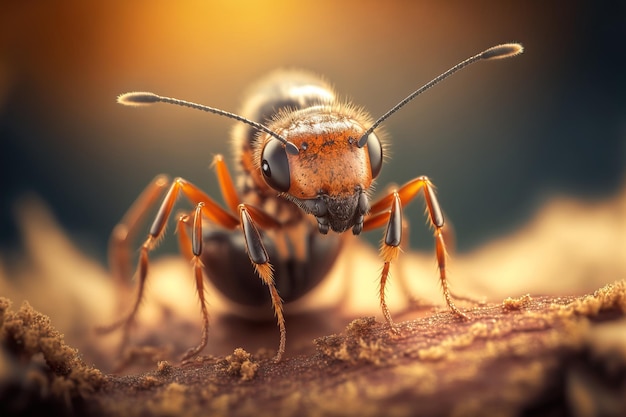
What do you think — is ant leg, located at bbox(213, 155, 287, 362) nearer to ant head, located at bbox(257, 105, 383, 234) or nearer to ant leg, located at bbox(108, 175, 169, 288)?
ant head, located at bbox(257, 105, 383, 234)

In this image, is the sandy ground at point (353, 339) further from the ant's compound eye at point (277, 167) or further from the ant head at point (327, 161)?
the ant's compound eye at point (277, 167)

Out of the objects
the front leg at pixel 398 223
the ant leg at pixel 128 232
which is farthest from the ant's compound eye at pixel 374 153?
the ant leg at pixel 128 232

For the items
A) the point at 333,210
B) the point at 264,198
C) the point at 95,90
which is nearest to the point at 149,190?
the point at 264,198

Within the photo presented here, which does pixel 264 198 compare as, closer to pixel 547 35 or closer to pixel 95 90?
pixel 95 90

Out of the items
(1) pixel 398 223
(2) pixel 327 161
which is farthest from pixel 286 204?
(1) pixel 398 223

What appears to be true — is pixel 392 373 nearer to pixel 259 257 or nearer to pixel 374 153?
pixel 259 257

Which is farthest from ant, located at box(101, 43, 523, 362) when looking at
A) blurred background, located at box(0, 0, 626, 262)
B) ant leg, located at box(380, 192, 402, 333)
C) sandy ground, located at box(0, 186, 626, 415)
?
blurred background, located at box(0, 0, 626, 262)
